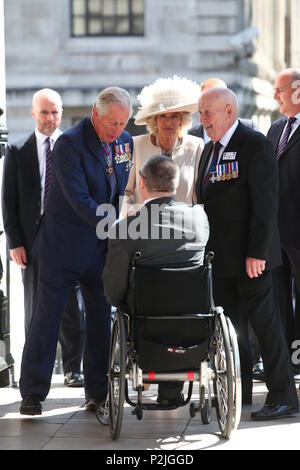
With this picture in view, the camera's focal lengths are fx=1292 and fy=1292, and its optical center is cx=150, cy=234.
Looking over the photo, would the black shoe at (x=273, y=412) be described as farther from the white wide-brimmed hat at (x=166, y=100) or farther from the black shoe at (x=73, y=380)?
the white wide-brimmed hat at (x=166, y=100)

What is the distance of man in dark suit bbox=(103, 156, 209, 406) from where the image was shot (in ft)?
20.6

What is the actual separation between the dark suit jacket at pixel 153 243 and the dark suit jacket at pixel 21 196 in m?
1.71

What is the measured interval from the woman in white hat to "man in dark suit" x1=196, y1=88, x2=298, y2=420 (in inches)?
18.3

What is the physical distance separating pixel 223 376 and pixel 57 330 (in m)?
1.12

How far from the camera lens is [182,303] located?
6.28 meters

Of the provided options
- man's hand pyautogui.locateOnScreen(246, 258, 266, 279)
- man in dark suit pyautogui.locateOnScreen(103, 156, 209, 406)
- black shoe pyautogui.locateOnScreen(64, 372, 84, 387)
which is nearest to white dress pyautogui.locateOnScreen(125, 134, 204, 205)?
man's hand pyautogui.locateOnScreen(246, 258, 266, 279)

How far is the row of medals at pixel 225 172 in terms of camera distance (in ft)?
22.8

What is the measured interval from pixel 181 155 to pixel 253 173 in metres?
0.82

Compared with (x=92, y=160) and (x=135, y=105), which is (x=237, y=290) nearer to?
(x=92, y=160)

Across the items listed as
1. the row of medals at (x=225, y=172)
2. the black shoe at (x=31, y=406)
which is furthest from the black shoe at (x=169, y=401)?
the row of medals at (x=225, y=172)

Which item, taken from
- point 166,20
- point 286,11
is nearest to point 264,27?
point 286,11

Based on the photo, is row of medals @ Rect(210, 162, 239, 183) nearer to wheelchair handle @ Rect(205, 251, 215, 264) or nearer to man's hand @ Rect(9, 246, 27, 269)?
wheelchair handle @ Rect(205, 251, 215, 264)

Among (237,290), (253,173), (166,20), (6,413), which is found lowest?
(6,413)

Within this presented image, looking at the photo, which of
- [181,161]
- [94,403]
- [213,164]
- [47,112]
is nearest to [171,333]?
[94,403]
